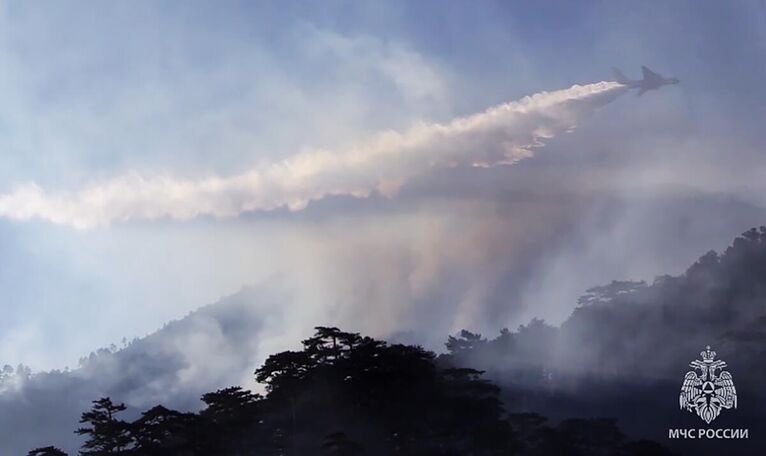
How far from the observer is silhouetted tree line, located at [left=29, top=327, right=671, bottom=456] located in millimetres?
76750

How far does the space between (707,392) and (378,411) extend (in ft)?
141

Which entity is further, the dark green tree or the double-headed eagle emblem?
the double-headed eagle emblem

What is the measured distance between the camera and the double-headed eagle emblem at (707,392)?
97.6 meters

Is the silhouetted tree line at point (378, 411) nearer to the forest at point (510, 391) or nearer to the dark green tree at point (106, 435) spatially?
the forest at point (510, 391)

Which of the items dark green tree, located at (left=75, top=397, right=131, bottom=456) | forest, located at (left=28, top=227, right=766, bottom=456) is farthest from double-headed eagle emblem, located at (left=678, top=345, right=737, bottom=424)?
dark green tree, located at (left=75, top=397, right=131, bottom=456)

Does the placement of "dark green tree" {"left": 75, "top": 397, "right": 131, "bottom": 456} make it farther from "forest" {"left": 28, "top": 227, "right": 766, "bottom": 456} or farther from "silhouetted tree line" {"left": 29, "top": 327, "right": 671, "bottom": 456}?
"silhouetted tree line" {"left": 29, "top": 327, "right": 671, "bottom": 456}

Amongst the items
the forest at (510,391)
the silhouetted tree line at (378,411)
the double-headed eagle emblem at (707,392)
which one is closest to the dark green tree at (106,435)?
the forest at (510,391)

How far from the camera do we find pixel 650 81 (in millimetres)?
114625

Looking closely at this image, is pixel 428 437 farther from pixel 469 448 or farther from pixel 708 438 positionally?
pixel 708 438

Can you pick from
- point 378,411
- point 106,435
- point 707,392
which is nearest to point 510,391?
point 707,392

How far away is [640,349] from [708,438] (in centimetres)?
3715

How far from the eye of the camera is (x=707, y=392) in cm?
9594

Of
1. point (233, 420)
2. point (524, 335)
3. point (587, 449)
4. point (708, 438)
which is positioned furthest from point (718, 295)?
point (233, 420)

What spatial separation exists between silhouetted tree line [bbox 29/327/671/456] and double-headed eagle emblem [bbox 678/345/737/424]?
12675 mm
